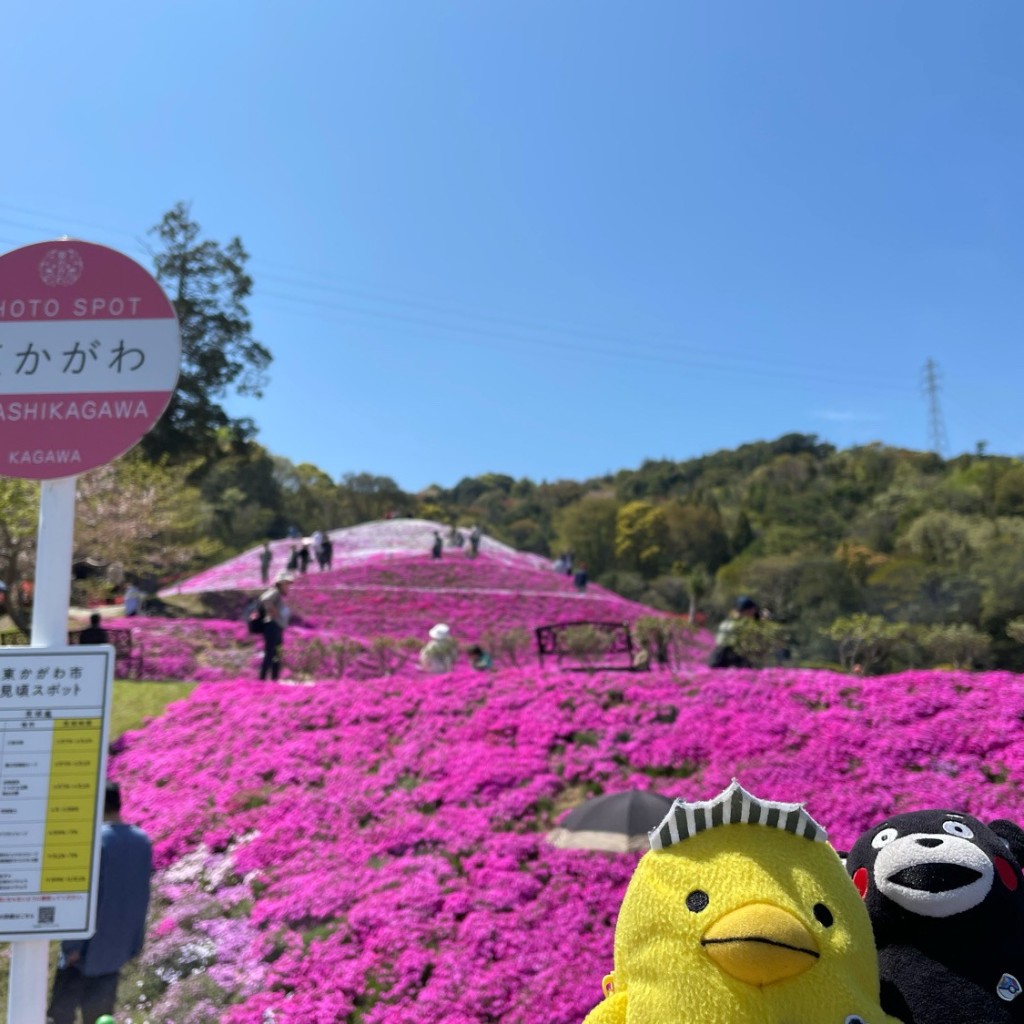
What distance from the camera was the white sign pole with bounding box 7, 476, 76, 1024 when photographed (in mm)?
2232

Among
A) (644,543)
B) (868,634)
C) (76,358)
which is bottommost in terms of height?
(868,634)

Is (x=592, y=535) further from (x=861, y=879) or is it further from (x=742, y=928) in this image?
(x=742, y=928)

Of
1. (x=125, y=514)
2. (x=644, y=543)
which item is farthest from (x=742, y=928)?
(x=644, y=543)

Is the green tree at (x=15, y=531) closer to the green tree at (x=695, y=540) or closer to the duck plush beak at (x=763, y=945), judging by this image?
the duck plush beak at (x=763, y=945)

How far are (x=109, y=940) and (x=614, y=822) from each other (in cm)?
329

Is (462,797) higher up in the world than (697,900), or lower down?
lower down

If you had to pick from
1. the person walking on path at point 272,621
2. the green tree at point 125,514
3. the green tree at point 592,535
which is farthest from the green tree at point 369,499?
the person walking on path at point 272,621

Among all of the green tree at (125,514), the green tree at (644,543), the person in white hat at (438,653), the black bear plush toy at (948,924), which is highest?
the green tree at (644,543)

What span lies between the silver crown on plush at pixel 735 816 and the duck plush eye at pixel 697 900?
131mm

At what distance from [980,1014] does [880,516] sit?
54748 millimetres

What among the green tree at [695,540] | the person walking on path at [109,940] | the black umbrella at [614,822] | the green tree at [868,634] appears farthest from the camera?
the green tree at [695,540]

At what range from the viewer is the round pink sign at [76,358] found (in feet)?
8.10

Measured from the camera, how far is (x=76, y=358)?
8.14 feet

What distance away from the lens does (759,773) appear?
713cm
